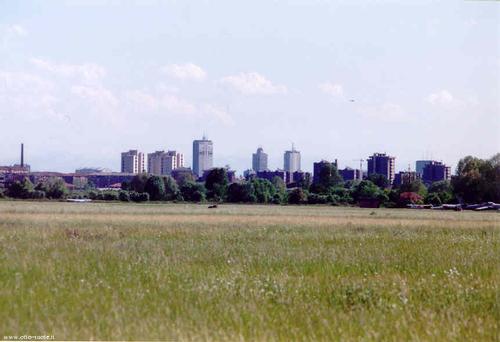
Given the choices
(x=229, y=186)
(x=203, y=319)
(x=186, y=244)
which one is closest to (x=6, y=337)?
(x=203, y=319)

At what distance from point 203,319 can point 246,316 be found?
594 mm

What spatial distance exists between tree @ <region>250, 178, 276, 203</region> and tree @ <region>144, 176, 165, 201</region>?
14.4 meters

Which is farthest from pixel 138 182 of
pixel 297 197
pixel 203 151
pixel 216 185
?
pixel 203 151

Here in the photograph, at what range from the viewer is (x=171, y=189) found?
11100 cm

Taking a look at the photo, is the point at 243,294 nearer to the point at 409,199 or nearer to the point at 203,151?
the point at 203,151

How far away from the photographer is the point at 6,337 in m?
8.93

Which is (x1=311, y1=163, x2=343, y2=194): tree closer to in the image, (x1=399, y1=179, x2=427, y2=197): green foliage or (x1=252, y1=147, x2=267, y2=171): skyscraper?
(x1=399, y1=179, x2=427, y2=197): green foliage

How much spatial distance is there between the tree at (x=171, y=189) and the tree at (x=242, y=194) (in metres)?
8.74

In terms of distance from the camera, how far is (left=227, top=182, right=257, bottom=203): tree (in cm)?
11156

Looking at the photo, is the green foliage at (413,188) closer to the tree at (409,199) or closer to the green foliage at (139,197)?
the tree at (409,199)

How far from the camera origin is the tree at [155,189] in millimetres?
107188

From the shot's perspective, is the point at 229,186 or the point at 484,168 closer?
the point at 484,168

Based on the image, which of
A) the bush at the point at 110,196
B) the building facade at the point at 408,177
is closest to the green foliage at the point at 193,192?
the bush at the point at 110,196

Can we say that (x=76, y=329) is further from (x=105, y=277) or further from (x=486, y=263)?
(x=486, y=263)
